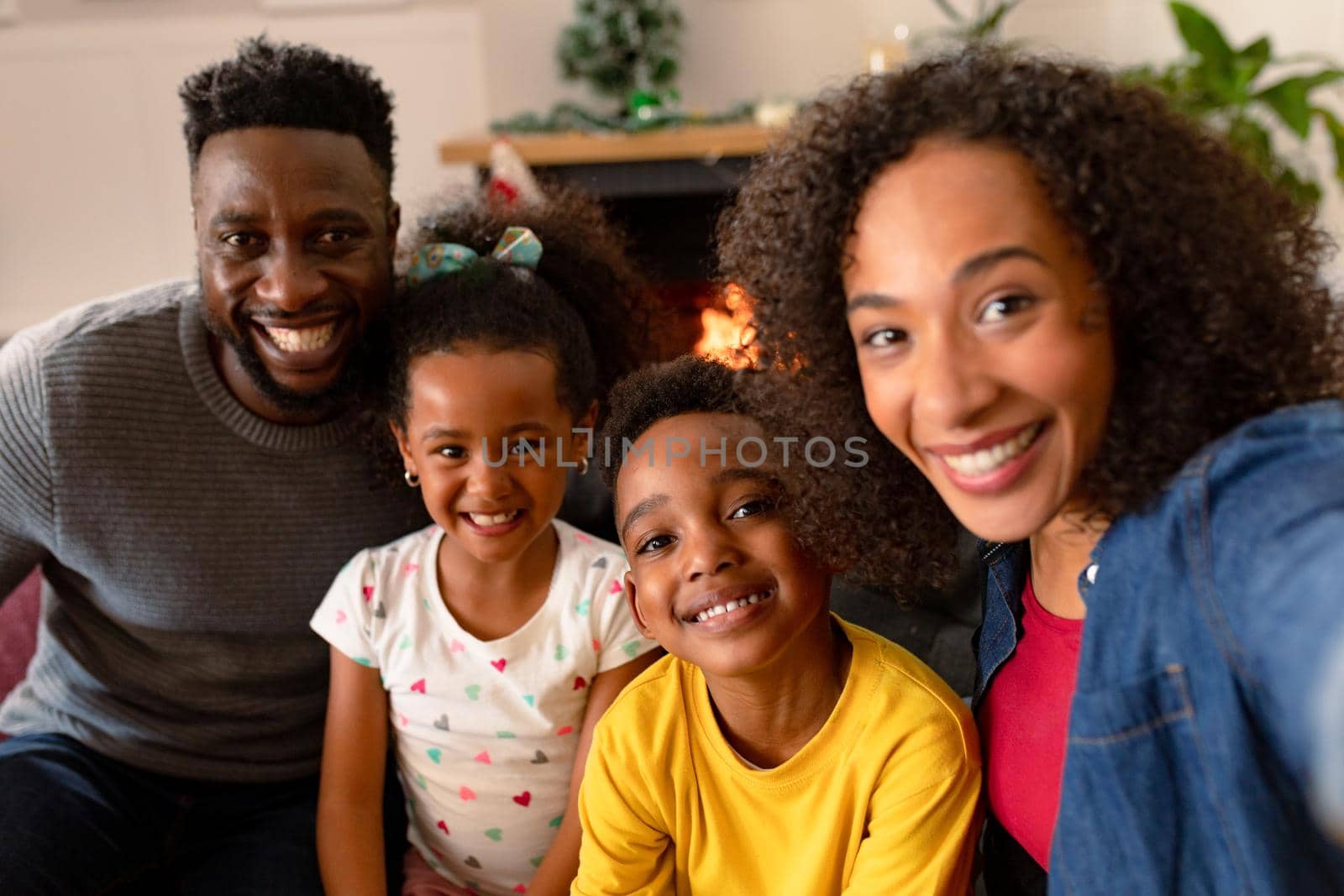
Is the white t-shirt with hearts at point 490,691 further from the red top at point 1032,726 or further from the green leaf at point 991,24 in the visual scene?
the green leaf at point 991,24

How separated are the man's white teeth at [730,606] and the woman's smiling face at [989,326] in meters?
0.27

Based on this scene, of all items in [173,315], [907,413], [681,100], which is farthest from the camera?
[681,100]

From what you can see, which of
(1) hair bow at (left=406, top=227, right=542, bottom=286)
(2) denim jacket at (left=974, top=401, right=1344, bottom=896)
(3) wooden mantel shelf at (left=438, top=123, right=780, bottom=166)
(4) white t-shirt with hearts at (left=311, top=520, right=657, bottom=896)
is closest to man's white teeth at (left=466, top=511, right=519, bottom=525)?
(4) white t-shirt with hearts at (left=311, top=520, right=657, bottom=896)

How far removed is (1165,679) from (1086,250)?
31 centimetres

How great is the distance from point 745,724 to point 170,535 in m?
0.84

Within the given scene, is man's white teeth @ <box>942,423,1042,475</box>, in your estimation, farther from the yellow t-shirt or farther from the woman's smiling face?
the yellow t-shirt

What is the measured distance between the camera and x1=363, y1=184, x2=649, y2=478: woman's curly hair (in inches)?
→ 52.2

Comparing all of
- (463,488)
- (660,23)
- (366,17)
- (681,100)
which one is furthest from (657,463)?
(366,17)

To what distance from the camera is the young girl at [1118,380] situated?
715 millimetres

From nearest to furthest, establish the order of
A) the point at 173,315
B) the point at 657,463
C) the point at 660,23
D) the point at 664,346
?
the point at 657,463 < the point at 173,315 < the point at 664,346 < the point at 660,23

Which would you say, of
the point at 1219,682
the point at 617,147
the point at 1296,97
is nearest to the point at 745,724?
the point at 1219,682

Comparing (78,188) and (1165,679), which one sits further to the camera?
(78,188)

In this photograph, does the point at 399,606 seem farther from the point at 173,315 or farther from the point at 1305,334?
the point at 1305,334

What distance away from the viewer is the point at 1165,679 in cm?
76
